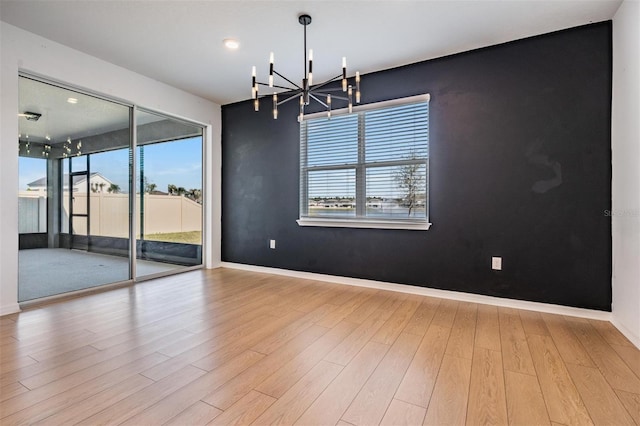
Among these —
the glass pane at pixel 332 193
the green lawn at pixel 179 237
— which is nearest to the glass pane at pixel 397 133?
the glass pane at pixel 332 193

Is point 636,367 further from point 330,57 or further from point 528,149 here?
point 330,57

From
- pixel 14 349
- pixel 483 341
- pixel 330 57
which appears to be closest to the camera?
pixel 14 349

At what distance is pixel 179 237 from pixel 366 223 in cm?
286

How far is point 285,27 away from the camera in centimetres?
294

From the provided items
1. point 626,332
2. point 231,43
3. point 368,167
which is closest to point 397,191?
point 368,167

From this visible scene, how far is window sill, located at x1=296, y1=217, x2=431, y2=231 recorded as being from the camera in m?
3.62

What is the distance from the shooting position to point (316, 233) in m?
4.35

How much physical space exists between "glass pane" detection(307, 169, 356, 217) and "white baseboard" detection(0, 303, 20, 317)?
3215 millimetres

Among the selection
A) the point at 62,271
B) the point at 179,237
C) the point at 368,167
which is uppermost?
the point at 368,167

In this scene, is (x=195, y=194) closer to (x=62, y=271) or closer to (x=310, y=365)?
(x=62, y=271)

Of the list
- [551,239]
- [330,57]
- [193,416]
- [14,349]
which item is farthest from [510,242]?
[14,349]

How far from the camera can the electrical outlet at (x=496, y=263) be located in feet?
10.6

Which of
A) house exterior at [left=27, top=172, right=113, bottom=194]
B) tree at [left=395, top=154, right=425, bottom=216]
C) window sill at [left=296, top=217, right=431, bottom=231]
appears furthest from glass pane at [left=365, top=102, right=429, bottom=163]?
house exterior at [left=27, top=172, right=113, bottom=194]

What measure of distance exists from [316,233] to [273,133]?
1646mm
